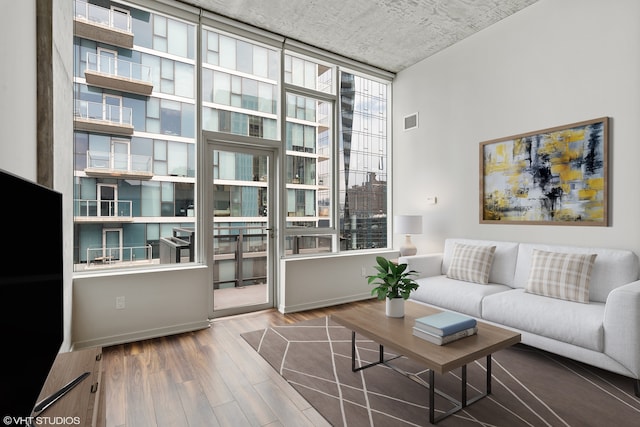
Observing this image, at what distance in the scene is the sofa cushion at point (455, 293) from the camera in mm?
2963

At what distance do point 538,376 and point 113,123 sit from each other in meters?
4.03

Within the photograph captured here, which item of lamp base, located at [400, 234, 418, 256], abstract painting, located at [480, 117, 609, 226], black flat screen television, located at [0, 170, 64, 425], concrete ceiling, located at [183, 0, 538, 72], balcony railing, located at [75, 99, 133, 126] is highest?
concrete ceiling, located at [183, 0, 538, 72]

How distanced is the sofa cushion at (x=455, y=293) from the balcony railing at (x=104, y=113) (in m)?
3.30

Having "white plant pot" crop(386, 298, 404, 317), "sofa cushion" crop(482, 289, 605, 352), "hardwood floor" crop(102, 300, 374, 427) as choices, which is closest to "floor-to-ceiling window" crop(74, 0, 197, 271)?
"hardwood floor" crop(102, 300, 374, 427)

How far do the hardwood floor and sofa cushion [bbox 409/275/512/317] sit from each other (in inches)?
66.4

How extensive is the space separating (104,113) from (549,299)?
4.13 metres

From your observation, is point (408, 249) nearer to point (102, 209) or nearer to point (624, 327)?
point (624, 327)

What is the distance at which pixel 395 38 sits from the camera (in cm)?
397

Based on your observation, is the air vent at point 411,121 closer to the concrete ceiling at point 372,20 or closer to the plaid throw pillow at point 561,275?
the concrete ceiling at point 372,20

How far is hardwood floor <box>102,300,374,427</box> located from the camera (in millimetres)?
1907

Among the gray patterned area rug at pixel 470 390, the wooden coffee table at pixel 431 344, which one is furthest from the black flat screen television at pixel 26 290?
the wooden coffee table at pixel 431 344

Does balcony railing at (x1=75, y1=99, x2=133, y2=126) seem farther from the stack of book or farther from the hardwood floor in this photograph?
the stack of book

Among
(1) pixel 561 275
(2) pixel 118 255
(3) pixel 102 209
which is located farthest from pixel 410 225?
(3) pixel 102 209

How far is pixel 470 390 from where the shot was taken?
2.17 metres
